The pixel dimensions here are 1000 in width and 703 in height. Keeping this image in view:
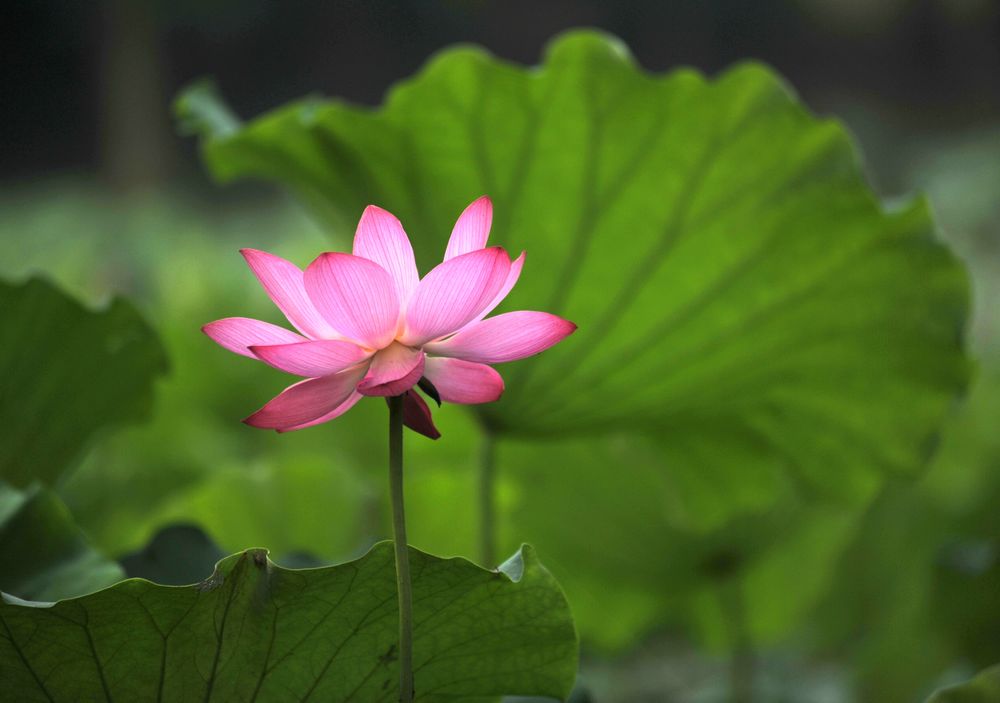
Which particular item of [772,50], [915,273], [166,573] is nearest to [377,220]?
[166,573]

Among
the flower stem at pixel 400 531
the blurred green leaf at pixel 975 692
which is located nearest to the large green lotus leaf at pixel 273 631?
the flower stem at pixel 400 531

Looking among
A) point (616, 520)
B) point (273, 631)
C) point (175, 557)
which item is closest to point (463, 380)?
point (273, 631)

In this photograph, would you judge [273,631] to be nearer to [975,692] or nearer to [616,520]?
[975,692]

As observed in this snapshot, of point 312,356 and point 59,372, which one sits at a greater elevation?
point 59,372

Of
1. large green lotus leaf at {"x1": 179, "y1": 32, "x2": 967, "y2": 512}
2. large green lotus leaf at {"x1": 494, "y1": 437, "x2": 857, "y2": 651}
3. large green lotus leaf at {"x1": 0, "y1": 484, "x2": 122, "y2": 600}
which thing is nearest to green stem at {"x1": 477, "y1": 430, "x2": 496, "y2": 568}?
large green lotus leaf at {"x1": 179, "y1": 32, "x2": 967, "y2": 512}

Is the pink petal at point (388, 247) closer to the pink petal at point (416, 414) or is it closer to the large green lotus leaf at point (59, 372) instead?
the pink petal at point (416, 414)

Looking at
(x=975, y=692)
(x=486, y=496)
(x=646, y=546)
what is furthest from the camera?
(x=646, y=546)
